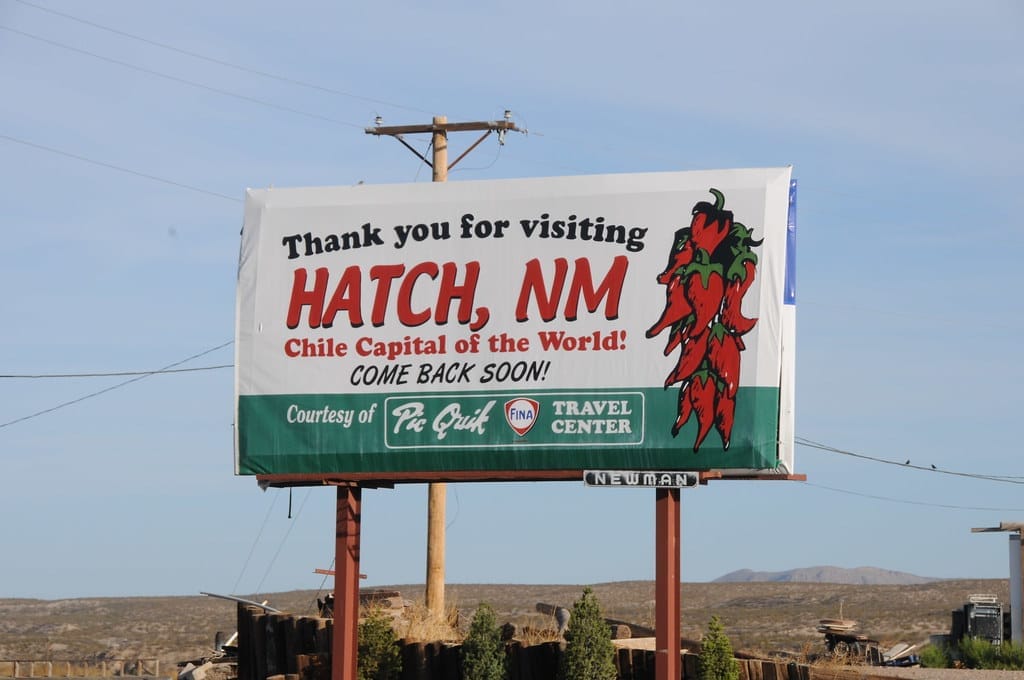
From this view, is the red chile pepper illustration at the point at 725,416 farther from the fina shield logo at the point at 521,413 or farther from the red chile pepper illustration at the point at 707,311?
the fina shield logo at the point at 521,413

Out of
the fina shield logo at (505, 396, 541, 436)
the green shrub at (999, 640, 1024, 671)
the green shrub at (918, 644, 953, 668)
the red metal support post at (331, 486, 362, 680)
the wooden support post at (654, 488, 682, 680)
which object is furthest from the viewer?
the green shrub at (918, 644, 953, 668)

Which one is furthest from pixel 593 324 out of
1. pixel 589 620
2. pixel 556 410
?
pixel 589 620

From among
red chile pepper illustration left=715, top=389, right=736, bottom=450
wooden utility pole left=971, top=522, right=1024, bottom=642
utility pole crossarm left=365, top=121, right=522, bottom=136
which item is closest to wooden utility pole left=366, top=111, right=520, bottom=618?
utility pole crossarm left=365, top=121, right=522, bottom=136

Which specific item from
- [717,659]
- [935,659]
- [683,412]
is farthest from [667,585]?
[935,659]

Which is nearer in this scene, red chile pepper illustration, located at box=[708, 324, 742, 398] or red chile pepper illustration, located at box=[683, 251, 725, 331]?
red chile pepper illustration, located at box=[708, 324, 742, 398]

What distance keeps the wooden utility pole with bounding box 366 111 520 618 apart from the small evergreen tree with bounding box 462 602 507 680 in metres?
3.22

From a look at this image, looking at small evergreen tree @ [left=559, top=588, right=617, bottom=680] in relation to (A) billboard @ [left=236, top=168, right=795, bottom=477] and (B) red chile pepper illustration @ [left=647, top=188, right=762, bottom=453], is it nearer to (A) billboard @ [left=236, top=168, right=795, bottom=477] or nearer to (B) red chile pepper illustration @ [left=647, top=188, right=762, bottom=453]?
(A) billboard @ [left=236, top=168, right=795, bottom=477]

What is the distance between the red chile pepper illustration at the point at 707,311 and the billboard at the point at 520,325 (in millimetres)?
21

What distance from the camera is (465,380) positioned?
20.2m

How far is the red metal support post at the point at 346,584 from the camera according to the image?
800 inches

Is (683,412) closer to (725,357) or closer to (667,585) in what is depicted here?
(725,357)

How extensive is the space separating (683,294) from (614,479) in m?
2.72

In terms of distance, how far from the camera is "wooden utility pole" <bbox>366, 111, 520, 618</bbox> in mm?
24047

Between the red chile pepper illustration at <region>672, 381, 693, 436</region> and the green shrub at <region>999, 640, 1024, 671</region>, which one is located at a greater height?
the red chile pepper illustration at <region>672, 381, 693, 436</region>
